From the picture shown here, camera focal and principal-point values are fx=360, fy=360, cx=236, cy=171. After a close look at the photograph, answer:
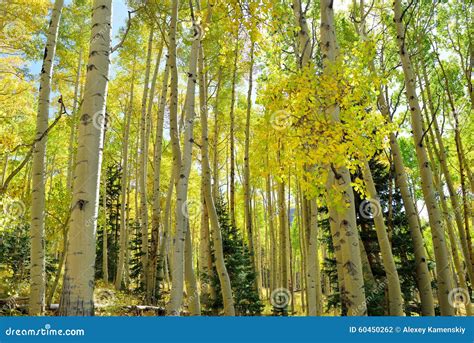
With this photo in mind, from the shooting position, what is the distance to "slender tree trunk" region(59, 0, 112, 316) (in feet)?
8.06

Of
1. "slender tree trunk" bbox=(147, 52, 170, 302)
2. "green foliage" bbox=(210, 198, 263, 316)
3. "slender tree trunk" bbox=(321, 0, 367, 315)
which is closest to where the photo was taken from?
"slender tree trunk" bbox=(321, 0, 367, 315)

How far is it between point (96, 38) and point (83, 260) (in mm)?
1850

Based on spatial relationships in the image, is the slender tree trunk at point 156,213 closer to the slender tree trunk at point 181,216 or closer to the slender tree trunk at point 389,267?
the slender tree trunk at point 181,216

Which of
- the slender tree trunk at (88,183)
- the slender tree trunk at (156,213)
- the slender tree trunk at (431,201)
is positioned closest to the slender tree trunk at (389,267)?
the slender tree trunk at (431,201)

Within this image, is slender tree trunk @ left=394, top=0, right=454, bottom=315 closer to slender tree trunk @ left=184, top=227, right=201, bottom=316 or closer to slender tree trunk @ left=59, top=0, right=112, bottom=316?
slender tree trunk @ left=184, top=227, right=201, bottom=316

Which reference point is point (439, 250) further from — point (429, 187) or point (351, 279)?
point (351, 279)

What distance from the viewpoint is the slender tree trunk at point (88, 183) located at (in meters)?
2.46

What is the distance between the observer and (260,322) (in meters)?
3.72

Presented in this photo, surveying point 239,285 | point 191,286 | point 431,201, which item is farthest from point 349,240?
point 239,285

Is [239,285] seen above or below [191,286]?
below

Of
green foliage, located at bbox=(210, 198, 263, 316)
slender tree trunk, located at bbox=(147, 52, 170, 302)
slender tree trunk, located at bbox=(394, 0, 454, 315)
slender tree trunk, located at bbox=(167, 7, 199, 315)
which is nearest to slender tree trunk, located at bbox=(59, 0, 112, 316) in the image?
slender tree trunk, located at bbox=(167, 7, 199, 315)

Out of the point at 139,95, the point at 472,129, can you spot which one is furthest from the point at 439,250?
the point at 139,95

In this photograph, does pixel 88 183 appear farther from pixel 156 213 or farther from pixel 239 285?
pixel 239 285

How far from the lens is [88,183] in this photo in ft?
8.77
